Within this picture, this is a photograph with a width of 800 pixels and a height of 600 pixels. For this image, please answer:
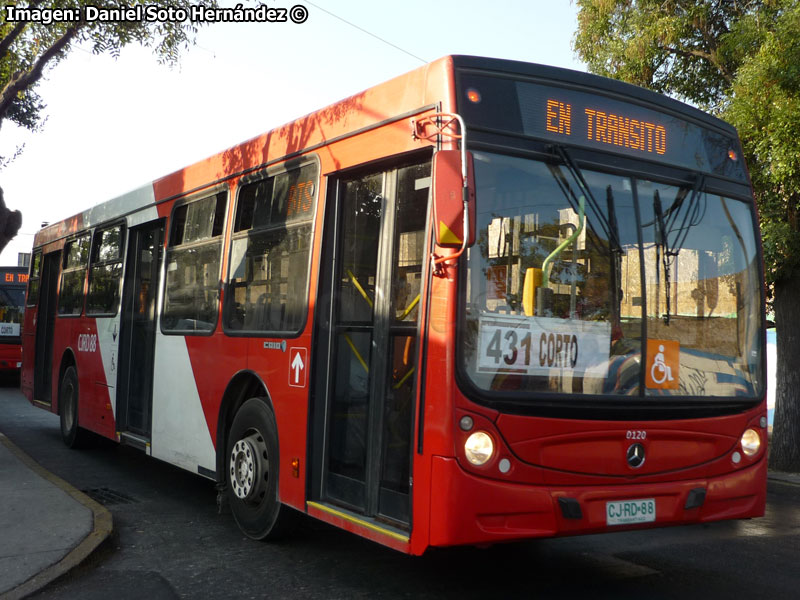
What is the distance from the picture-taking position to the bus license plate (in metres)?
4.72

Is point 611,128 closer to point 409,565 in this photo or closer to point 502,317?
point 502,317

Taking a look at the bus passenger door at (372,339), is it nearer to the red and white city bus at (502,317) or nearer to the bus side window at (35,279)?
the red and white city bus at (502,317)

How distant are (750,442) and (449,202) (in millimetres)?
2520

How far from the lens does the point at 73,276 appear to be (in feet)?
37.4

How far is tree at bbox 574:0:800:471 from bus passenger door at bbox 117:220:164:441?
7343 mm

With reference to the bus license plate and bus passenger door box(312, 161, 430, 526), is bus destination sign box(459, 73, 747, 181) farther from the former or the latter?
the bus license plate

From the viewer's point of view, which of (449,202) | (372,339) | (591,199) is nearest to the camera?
(449,202)

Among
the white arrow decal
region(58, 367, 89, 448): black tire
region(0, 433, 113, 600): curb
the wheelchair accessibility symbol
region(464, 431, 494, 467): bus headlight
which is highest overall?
the wheelchair accessibility symbol

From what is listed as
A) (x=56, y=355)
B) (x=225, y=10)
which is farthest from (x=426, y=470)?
(x=56, y=355)

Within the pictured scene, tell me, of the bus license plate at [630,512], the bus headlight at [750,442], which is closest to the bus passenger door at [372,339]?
the bus license plate at [630,512]

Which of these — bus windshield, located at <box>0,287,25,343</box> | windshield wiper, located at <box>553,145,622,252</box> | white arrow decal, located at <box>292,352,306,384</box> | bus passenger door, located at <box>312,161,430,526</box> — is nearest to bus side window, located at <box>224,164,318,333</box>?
white arrow decal, located at <box>292,352,306,384</box>

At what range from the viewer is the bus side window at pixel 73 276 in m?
11.0

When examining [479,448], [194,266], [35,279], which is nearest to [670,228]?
[479,448]

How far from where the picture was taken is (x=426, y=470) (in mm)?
4520
